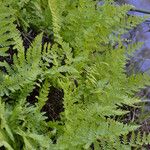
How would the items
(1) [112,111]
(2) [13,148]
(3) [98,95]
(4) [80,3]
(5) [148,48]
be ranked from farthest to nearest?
(5) [148,48]
(4) [80,3]
(3) [98,95]
(1) [112,111]
(2) [13,148]

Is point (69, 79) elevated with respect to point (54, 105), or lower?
elevated

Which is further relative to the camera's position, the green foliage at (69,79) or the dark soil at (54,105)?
the dark soil at (54,105)

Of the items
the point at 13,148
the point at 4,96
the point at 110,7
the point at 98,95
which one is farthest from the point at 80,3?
the point at 13,148

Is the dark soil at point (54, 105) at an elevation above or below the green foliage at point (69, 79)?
below

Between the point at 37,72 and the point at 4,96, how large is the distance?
181 millimetres

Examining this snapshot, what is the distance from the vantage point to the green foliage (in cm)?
157

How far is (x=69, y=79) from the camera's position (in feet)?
5.85

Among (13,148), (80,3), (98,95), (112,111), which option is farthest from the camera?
Result: (80,3)

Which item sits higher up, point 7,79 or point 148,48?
point 7,79

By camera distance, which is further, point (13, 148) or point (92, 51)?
point (92, 51)

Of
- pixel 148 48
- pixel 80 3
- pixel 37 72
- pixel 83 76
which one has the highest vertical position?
pixel 80 3

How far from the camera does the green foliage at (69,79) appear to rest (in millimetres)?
1566

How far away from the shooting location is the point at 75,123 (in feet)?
5.27

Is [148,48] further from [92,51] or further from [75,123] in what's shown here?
[75,123]
